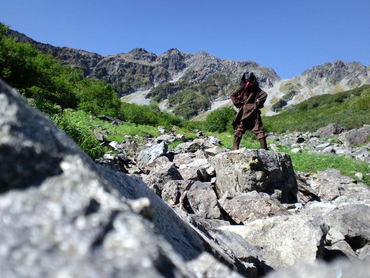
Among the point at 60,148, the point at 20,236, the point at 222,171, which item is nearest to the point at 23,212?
the point at 20,236

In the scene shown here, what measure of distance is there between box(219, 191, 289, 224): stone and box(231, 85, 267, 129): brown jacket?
5.42 m

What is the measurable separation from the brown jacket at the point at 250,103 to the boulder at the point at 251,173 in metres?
2.47

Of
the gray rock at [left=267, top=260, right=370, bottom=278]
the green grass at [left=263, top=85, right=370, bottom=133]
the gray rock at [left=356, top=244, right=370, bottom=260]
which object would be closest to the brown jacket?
the gray rock at [left=356, top=244, right=370, bottom=260]

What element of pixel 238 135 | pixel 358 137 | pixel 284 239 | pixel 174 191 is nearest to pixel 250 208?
pixel 174 191

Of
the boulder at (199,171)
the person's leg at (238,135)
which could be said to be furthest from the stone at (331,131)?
the boulder at (199,171)

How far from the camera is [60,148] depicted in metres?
1.61

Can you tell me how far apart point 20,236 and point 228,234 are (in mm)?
3860

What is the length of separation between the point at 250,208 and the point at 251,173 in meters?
2.39

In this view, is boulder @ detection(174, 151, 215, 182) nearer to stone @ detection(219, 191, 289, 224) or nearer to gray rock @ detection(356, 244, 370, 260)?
stone @ detection(219, 191, 289, 224)

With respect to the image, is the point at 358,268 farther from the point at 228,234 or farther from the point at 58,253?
the point at 228,234

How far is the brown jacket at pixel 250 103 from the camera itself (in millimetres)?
12656

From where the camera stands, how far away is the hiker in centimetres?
1262

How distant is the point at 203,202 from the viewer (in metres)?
7.63

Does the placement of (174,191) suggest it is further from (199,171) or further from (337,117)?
(337,117)
